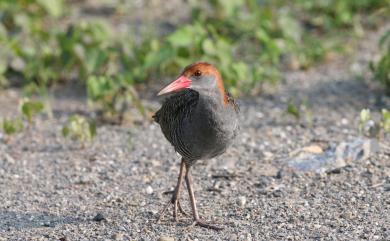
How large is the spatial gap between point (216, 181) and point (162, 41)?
12.3 ft

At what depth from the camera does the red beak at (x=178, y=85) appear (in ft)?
19.1

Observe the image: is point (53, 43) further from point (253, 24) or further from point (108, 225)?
point (108, 225)

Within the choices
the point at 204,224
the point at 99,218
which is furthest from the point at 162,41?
the point at 204,224

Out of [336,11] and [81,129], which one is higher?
[336,11]

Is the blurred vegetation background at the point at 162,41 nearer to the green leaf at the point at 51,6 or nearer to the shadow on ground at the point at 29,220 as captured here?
the green leaf at the point at 51,6

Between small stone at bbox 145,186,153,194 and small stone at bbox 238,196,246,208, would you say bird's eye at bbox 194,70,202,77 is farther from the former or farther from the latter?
small stone at bbox 145,186,153,194

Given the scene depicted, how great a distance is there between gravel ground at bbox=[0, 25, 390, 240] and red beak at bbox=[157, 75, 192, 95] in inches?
40.3

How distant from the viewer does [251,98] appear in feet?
30.2

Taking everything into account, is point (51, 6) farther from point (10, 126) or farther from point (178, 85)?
point (178, 85)

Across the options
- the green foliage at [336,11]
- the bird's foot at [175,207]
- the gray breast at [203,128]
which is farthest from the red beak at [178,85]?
the green foliage at [336,11]

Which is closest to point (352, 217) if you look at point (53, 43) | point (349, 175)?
point (349, 175)

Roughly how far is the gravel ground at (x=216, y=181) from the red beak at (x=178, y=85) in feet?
3.36

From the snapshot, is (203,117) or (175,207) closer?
(203,117)

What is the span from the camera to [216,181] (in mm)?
7098
